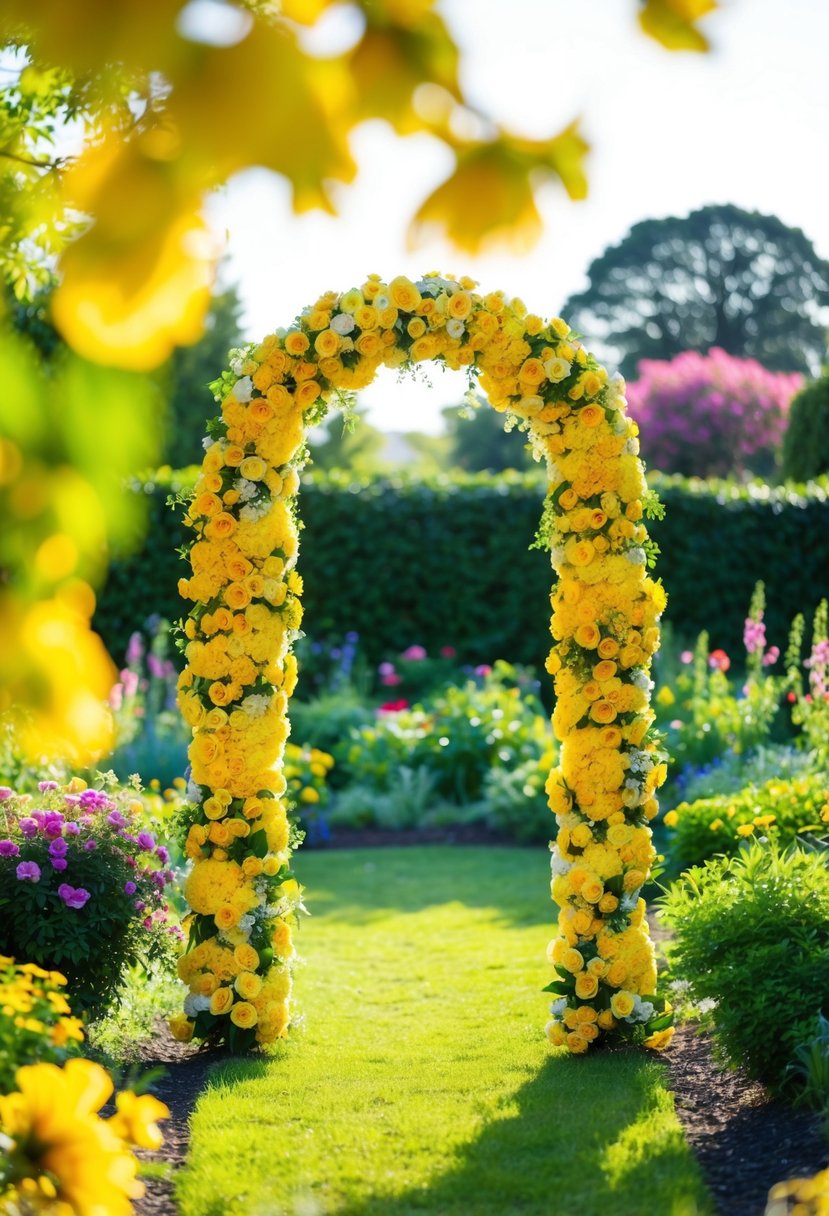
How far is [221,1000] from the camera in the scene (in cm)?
429

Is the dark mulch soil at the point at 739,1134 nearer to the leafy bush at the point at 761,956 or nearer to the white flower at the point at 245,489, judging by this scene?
the leafy bush at the point at 761,956

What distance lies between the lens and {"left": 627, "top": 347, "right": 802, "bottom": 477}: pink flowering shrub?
22.6 m

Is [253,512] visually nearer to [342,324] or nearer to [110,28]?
[342,324]

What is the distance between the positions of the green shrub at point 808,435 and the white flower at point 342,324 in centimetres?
1064

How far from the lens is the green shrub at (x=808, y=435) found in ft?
45.9

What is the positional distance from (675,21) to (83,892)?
342 centimetres

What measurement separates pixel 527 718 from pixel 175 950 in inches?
196

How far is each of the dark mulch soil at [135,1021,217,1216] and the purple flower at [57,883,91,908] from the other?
21.8 inches

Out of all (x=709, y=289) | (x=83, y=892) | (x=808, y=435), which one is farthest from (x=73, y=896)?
(x=709, y=289)

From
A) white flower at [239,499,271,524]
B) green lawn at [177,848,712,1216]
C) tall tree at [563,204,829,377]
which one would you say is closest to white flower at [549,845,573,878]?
green lawn at [177,848,712,1216]

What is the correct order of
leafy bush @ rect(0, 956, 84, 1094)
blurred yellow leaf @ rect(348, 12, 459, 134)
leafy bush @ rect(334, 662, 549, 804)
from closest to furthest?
1. blurred yellow leaf @ rect(348, 12, 459, 134)
2. leafy bush @ rect(0, 956, 84, 1094)
3. leafy bush @ rect(334, 662, 549, 804)

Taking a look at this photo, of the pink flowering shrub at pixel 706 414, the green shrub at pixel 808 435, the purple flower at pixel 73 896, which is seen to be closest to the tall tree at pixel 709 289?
the pink flowering shrub at pixel 706 414

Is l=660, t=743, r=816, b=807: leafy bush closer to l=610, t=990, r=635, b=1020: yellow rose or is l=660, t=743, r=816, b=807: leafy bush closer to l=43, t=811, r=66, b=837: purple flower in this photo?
l=610, t=990, r=635, b=1020: yellow rose

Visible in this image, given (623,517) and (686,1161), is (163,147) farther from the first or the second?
(623,517)
